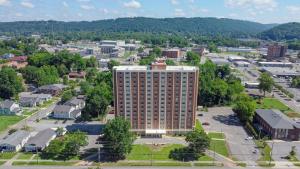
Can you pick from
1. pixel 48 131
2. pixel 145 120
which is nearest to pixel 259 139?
pixel 145 120

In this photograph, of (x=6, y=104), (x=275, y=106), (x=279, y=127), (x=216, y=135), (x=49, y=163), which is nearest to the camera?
(x=49, y=163)

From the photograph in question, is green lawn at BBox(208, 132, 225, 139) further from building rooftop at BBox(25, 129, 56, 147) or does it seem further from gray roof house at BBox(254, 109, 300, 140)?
building rooftop at BBox(25, 129, 56, 147)

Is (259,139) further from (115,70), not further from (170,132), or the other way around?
(115,70)

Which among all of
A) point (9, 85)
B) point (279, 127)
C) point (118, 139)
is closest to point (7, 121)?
point (9, 85)

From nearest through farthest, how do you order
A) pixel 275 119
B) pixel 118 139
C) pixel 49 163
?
pixel 49 163 → pixel 118 139 → pixel 275 119

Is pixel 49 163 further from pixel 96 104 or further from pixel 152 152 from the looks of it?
pixel 96 104

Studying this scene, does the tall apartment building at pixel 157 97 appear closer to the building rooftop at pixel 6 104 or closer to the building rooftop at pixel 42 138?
the building rooftop at pixel 42 138

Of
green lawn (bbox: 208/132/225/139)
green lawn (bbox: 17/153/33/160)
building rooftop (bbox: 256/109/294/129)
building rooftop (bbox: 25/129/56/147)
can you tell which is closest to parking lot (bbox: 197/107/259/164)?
green lawn (bbox: 208/132/225/139)
